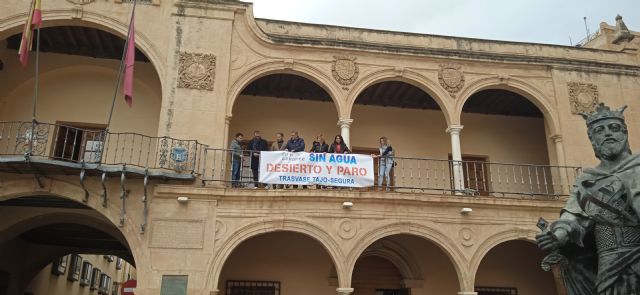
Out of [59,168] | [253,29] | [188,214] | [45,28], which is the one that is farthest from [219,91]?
[45,28]

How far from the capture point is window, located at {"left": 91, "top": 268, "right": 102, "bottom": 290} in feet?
76.8

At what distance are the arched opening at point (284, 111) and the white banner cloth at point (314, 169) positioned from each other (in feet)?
9.86

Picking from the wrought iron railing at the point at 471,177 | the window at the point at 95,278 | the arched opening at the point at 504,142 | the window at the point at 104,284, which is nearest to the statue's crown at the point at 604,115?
the wrought iron railing at the point at 471,177

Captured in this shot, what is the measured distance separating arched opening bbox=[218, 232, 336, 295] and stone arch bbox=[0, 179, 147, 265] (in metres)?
2.75

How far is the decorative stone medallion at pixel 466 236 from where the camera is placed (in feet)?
37.1

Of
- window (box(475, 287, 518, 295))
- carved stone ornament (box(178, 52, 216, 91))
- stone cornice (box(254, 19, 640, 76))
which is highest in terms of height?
stone cornice (box(254, 19, 640, 76))

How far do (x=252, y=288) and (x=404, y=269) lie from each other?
146 inches

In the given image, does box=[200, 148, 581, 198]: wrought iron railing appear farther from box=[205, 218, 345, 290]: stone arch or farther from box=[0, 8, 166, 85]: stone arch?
box=[0, 8, 166, 85]: stone arch

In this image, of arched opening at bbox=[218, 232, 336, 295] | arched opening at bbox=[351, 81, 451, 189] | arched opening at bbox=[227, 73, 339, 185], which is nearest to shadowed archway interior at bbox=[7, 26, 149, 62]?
arched opening at bbox=[227, 73, 339, 185]

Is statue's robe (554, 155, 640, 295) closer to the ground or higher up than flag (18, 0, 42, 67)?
closer to the ground

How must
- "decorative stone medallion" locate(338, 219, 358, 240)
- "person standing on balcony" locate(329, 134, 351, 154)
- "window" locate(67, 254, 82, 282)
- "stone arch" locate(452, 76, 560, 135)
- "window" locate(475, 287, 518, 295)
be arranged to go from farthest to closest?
"window" locate(67, 254, 82, 282), "window" locate(475, 287, 518, 295), "stone arch" locate(452, 76, 560, 135), "person standing on balcony" locate(329, 134, 351, 154), "decorative stone medallion" locate(338, 219, 358, 240)

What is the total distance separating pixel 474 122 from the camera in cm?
1538

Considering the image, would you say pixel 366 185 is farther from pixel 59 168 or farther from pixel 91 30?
pixel 91 30

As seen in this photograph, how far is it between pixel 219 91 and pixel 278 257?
4197 mm
